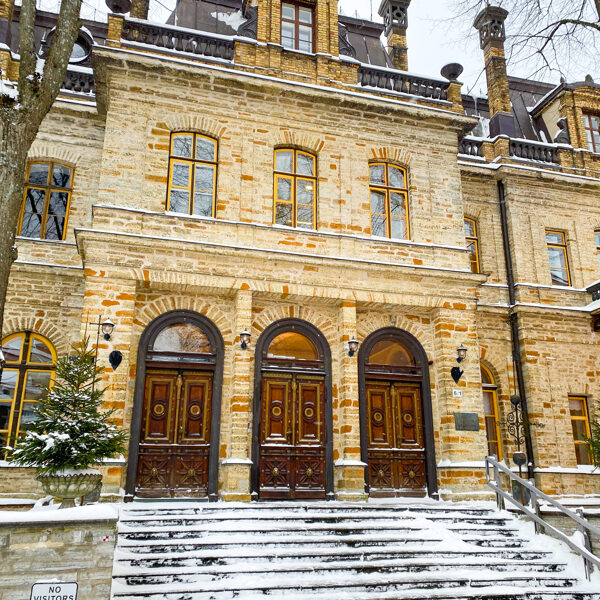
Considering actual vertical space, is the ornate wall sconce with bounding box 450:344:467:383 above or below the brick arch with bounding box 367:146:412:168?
below

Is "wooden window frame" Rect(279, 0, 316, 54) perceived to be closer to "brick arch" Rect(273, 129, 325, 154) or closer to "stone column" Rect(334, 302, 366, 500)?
"brick arch" Rect(273, 129, 325, 154)

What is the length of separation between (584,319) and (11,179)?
14.6 metres

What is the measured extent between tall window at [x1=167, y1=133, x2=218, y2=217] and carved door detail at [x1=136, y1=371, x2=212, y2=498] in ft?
11.8

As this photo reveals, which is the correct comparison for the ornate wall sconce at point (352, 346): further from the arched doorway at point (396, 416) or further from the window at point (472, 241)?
the window at point (472, 241)

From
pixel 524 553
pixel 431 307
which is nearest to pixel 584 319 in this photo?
pixel 431 307

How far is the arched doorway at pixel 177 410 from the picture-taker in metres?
11.3

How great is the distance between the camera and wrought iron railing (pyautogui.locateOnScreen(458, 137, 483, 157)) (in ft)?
57.1

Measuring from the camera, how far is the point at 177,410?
11805 mm

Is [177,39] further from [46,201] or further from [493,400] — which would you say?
[493,400]

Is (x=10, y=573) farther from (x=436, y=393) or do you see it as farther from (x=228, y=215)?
(x=436, y=393)

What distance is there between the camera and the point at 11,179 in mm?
7316

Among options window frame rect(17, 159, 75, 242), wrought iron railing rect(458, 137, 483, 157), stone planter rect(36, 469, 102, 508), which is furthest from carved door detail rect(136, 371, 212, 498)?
wrought iron railing rect(458, 137, 483, 157)

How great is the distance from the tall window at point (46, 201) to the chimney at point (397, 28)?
32.8 feet

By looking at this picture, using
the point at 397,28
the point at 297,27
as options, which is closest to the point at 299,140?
the point at 297,27
